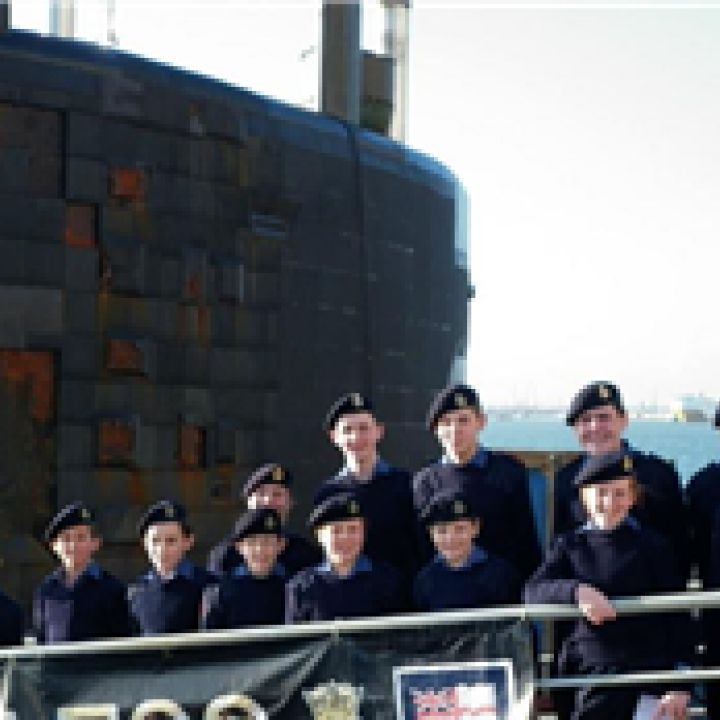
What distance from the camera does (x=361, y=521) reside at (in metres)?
5.68

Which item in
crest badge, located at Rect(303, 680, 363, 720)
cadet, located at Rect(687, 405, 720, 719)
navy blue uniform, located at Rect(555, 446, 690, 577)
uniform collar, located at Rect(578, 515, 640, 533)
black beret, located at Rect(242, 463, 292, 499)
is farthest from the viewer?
black beret, located at Rect(242, 463, 292, 499)

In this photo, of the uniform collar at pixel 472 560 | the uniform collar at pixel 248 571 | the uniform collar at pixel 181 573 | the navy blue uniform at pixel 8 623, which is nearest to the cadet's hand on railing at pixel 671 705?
the uniform collar at pixel 472 560

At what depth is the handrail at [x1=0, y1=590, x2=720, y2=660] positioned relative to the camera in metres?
4.85

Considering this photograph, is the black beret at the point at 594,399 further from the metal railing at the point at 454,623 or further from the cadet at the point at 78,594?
the cadet at the point at 78,594

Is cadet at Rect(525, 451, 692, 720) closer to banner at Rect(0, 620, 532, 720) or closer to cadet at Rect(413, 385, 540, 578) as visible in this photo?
banner at Rect(0, 620, 532, 720)

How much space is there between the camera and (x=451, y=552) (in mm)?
5590

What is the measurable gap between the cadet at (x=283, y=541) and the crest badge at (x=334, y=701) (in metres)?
1.13

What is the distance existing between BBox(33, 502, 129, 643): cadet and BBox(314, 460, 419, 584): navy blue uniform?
1.16 m

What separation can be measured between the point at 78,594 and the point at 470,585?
2052mm

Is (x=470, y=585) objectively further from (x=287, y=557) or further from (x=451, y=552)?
(x=287, y=557)

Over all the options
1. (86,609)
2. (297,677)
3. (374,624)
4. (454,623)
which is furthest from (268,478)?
(454,623)

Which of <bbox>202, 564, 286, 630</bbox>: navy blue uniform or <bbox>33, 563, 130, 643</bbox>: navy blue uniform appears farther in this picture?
<bbox>33, 563, 130, 643</bbox>: navy blue uniform

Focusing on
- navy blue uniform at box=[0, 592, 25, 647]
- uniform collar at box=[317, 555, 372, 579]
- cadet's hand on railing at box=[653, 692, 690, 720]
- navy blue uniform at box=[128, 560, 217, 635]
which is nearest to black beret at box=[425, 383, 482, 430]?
uniform collar at box=[317, 555, 372, 579]

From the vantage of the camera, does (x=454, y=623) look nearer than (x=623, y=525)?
Yes
